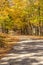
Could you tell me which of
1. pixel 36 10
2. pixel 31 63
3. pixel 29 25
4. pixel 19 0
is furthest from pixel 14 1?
pixel 31 63

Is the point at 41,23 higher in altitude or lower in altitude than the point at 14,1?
lower

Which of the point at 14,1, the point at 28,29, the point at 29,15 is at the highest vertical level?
the point at 14,1

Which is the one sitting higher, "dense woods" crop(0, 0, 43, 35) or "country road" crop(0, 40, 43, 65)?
"dense woods" crop(0, 0, 43, 35)

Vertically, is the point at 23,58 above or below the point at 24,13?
below

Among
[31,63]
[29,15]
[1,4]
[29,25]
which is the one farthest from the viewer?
[29,25]

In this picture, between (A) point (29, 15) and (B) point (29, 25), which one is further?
(B) point (29, 25)

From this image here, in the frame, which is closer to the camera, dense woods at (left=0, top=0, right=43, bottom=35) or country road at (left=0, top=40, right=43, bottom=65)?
country road at (left=0, top=40, right=43, bottom=65)

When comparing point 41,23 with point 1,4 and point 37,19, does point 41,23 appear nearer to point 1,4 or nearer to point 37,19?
point 37,19

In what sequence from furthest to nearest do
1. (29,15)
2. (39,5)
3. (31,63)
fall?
(29,15)
(39,5)
(31,63)

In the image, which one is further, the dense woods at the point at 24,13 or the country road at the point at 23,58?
the dense woods at the point at 24,13

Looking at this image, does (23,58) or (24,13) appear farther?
(24,13)

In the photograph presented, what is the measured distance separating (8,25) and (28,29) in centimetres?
621

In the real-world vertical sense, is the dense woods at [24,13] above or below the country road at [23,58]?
above

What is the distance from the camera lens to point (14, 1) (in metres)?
42.5
